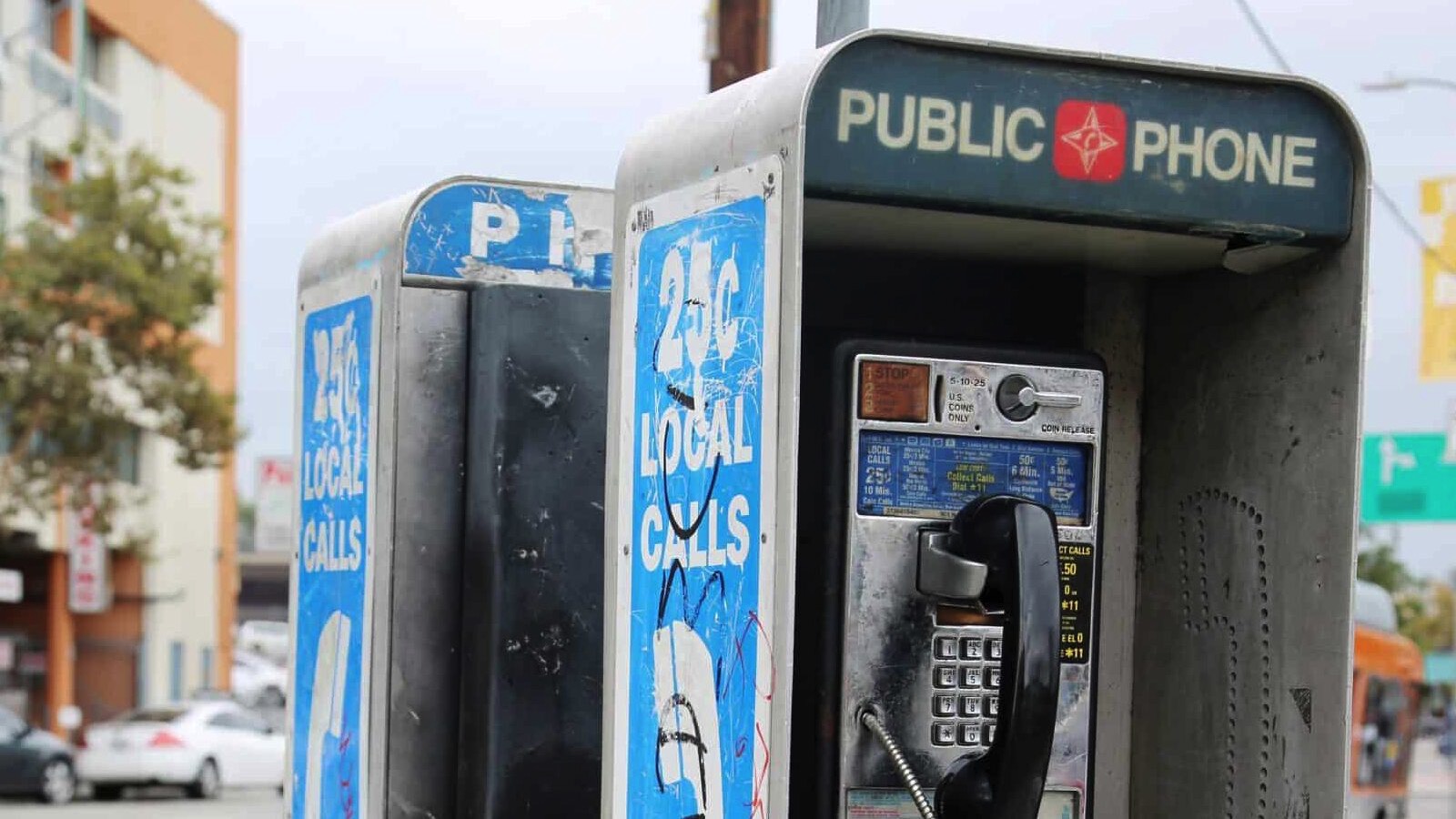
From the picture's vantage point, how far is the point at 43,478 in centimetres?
2155

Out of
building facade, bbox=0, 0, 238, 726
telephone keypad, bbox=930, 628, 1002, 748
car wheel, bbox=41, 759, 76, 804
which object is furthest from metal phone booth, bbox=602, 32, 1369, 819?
building facade, bbox=0, 0, 238, 726

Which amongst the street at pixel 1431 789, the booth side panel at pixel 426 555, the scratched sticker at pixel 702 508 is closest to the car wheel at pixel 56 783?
the street at pixel 1431 789

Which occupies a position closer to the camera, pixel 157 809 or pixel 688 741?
pixel 688 741

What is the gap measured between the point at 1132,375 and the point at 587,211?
106 cm

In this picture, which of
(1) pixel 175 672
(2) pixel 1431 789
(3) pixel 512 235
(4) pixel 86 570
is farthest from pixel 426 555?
(2) pixel 1431 789

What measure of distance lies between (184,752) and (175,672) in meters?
10.7

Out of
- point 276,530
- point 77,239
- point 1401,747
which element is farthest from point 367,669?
point 276,530

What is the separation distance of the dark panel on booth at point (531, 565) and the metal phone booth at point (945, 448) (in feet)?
1.90

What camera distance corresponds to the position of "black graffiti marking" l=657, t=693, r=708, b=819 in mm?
3123

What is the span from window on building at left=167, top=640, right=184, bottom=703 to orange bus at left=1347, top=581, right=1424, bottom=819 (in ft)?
59.8

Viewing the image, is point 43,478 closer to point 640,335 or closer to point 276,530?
point 276,530

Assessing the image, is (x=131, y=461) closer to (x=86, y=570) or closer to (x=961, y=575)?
(x=86, y=570)

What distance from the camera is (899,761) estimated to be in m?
3.16

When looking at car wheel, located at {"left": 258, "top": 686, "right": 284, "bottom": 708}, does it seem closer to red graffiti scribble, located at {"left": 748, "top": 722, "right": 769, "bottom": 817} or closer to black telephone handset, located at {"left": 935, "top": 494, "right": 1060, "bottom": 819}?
black telephone handset, located at {"left": 935, "top": 494, "right": 1060, "bottom": 819}
